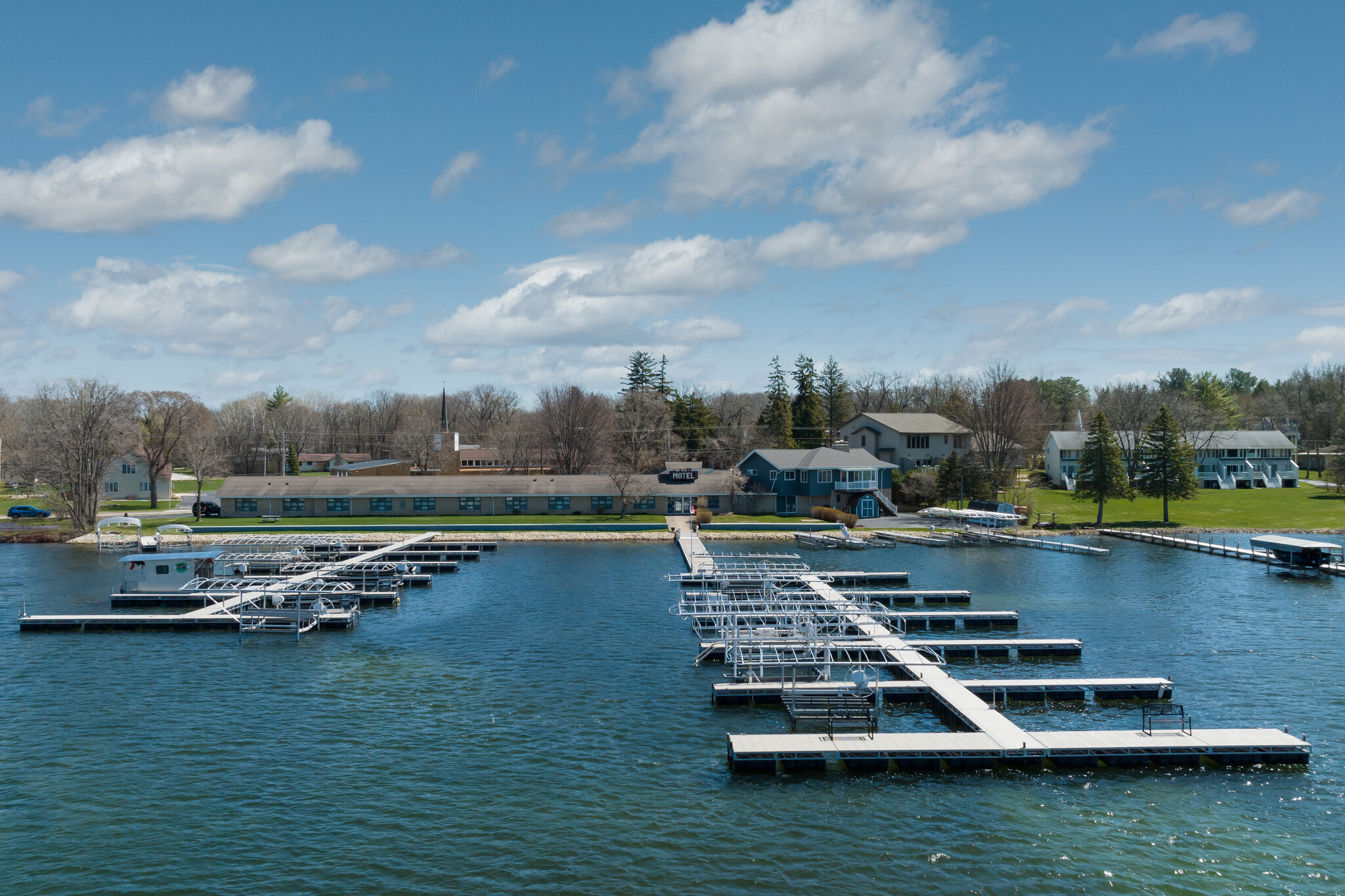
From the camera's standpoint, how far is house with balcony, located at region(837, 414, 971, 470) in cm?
10925

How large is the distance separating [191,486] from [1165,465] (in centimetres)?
12848

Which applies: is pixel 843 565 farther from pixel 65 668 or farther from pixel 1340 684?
pixel 65 668

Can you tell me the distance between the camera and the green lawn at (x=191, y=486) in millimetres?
128625

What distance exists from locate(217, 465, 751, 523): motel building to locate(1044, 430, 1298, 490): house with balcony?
154ft

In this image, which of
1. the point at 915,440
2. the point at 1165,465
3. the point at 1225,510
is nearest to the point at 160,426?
the point at 915,440

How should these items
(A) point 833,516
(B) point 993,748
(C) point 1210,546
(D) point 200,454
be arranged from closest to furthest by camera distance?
(B) point 993,748 → (C) point 1210,546 → (A) point 833,516 → (D) point 200,454

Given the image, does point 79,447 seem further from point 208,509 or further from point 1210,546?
point 1210,546

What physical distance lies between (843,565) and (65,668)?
1882 inches

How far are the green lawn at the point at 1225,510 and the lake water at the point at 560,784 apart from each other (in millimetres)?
49091

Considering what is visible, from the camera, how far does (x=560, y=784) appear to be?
26.1 metres

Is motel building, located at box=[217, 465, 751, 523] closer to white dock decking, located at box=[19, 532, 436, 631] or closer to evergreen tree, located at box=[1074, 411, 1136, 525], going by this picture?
evergreen tree, located at box=[1074, 411, 1136, 525]

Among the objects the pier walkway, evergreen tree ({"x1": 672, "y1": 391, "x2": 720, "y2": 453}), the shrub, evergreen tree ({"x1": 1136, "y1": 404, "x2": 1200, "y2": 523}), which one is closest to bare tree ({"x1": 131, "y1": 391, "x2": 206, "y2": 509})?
evergreen tree ({"x1": 672, "y1": 391, "x2": 720, "y2": 453})

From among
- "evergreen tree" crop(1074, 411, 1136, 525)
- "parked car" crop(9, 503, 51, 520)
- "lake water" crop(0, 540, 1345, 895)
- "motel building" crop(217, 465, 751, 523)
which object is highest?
"evergreen tree" crop(1074, 411, 1136, 525)

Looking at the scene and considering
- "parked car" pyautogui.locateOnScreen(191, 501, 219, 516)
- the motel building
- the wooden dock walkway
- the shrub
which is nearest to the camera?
the wooden dock walkway
